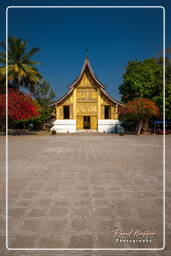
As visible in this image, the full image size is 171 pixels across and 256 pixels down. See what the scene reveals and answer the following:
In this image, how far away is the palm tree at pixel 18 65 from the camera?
2488 cm

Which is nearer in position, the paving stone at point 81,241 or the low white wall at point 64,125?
the paving stone at point 81,241

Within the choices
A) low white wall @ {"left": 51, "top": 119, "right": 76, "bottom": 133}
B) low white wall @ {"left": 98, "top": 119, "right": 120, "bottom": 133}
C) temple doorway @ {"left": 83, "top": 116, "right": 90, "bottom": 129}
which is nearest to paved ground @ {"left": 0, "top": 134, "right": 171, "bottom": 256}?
low white wall @ {"left": 51, "top": 119, "right": 76, "bottom": 133}

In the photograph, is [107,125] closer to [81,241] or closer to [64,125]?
[64,125]

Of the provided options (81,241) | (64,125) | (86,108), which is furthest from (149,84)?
(81,241)

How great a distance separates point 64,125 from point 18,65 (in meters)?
11.4

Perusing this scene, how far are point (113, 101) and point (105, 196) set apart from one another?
81.3ft

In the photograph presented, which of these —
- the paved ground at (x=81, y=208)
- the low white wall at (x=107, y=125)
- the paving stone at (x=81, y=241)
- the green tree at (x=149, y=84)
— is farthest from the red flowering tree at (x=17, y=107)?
the paving stone at (x=81, y=241)

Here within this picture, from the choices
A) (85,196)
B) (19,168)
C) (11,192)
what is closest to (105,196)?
(85,196)

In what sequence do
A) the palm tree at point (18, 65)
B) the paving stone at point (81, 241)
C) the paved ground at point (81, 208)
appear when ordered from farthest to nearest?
the palm tree at point (18, 65)
the paved ground at point (81, 208)
the paving stone at point (81, 241)

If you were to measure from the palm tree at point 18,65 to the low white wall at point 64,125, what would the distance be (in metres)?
7.55

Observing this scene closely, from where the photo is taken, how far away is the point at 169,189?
425cm

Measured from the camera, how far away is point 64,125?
27594mm

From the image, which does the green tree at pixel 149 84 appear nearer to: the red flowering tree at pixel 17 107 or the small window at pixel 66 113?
the small window at pixel 66 113

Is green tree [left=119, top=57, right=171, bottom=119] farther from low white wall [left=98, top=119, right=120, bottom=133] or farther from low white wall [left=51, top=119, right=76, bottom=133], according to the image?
low white wall [left=51, top=119, right=76, bottom=133]
